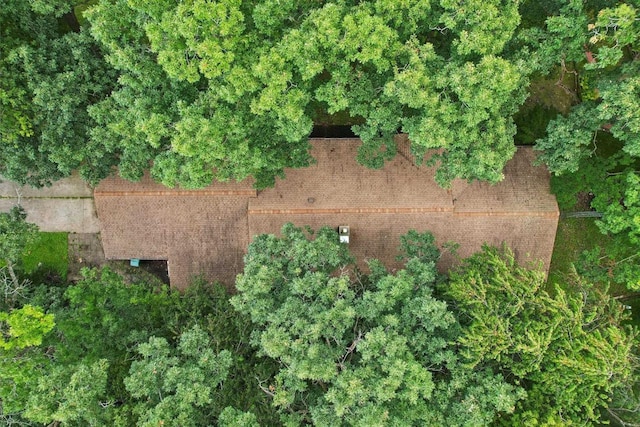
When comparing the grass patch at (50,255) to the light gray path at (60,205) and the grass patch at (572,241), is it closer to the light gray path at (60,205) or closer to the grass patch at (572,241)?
the light gray path at (60,205)

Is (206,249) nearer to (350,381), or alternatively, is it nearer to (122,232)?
(122,232)

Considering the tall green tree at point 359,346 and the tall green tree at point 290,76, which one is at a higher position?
the tall green tree at point 290,76

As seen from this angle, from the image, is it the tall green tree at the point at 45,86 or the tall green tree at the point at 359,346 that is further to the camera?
the tall green tree at the point at 45,86

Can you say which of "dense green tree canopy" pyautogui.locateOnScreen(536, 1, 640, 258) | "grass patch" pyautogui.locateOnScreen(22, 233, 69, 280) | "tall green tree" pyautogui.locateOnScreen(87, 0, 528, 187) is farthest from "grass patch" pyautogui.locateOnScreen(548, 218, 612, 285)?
"grass patch" pyautogui.locateOnScreen(22, 233, 69, 280)

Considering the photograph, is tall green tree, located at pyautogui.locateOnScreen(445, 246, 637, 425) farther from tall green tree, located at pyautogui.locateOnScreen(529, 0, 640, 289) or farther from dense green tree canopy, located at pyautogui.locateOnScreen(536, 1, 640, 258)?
dense green tree canopy, located at pyautogui.locateOnScreen(536, 1, 640, 258)

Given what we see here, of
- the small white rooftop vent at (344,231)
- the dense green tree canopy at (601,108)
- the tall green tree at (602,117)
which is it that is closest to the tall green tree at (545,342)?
the tall green tree at (602,117)

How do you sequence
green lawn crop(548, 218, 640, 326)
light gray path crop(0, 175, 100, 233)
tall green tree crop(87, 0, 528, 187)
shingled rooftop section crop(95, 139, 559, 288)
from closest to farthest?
tall green tree crop(87, 0, 528, 187) → shingled rooftop section crop(95, 139, 559, 288) → green lawn crop(548, 218, 640, 326) → light gray path crop(0, 175, 100, 233)
